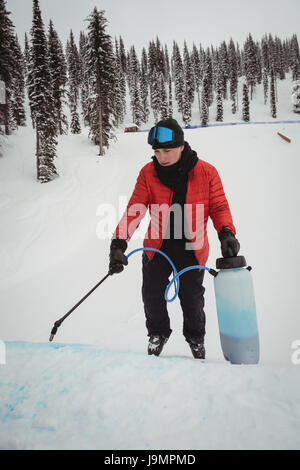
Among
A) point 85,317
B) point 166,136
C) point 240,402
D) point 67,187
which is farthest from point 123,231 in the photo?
point 67,187

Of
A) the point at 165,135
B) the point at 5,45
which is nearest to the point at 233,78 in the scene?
the point at 5,45

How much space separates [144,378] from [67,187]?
42.0 feet

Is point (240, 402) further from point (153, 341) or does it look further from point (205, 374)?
point (153, 341)

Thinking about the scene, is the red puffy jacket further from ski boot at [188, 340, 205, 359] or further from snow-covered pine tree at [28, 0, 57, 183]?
snow-covered pine tree at [28, 0, 57, 183]

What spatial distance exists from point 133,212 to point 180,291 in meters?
1.01

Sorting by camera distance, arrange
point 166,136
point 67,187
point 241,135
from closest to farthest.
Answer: point 166,136
point 67,187
point 241,135

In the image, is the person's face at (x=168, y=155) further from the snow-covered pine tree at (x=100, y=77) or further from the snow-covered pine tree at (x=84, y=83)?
the snow-covered pine tree at (x=84, y=83)

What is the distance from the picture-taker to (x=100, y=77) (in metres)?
18.3

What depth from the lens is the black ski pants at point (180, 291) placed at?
2436mm

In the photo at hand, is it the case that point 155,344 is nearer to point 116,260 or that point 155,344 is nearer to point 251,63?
point 116,260

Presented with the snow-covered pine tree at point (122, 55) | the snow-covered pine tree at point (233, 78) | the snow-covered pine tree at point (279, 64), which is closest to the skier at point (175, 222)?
the snow-covered pine tree at point (233, 78)

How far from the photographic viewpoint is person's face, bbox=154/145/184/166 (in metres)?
2.16

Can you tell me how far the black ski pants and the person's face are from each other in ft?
2.74

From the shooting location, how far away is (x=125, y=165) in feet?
51.1
